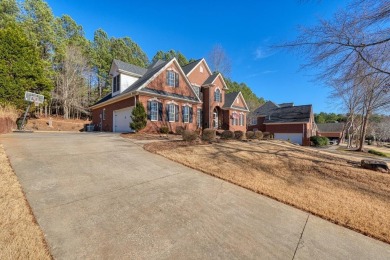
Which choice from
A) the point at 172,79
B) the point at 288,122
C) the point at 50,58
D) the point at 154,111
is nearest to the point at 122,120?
the point at 154,111

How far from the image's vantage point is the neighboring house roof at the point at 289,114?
3219 centimetres

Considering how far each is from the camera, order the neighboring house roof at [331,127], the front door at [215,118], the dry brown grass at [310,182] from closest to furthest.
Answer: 1. the dry brown grass at [310,182]
2. the front door at [215,118]
3. the neighboring house roof at [331,127]

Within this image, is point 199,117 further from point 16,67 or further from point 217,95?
point 16,67

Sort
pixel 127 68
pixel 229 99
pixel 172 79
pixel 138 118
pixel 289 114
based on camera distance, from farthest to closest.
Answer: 1. pixel 289 114
2. pixel 229 99
3. pixel 127 68
4. pixel 172 79
5. pixel 138 118

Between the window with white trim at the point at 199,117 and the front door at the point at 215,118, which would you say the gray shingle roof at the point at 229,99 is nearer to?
the front door at the point at 215,118

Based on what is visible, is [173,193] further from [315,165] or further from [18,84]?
[18,84]

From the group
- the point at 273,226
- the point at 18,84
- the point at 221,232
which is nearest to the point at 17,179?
the point at 221,232

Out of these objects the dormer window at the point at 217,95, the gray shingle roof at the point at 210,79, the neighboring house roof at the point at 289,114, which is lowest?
the neighboring house roof at the point at 289,114

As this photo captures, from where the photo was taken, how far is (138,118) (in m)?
14.7

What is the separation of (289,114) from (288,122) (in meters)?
2.07

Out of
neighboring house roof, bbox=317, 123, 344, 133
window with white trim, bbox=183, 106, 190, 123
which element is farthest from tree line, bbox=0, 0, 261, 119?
neighboring house roof, bbox=317, 123, 344, 133

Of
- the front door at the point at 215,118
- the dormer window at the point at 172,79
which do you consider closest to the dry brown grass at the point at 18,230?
the dormer window at the point at 172,79

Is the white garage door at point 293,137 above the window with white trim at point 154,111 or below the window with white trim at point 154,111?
below

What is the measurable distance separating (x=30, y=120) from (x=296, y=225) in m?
30.3
